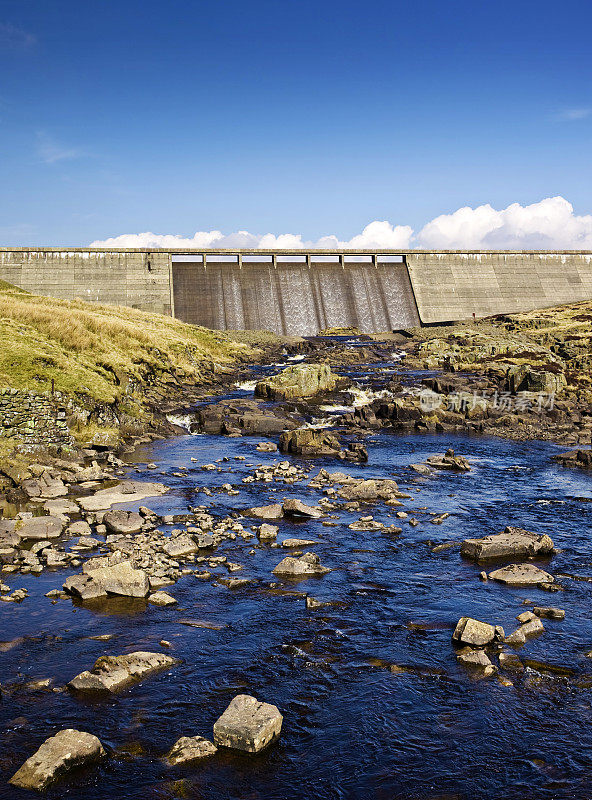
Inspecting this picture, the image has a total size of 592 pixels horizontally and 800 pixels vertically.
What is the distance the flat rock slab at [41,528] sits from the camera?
61.2 ft

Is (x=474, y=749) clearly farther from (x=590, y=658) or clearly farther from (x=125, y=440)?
(x=125, y=440)

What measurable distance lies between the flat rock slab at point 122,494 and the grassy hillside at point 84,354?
9041mm

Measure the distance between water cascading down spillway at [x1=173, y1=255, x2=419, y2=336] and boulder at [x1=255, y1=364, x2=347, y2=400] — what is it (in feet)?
119

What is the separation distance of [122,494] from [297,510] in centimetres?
612

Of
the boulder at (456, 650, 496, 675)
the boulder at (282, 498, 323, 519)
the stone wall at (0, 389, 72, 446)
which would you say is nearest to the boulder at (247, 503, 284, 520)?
the boulder at (282, 498, 323, 519)

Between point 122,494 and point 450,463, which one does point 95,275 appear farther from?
point 122,494

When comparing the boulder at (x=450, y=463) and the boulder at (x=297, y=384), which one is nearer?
the boulder at (x=450, y=463)

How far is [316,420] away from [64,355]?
14.0 m

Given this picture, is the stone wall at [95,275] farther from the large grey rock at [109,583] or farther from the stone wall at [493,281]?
the large grey rock at [109,583]

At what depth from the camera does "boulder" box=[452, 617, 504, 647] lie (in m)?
13.3

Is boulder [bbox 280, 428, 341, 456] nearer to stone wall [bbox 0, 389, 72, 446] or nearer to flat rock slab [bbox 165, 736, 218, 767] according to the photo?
stone wall [bbox 0, 389, 72, 446]

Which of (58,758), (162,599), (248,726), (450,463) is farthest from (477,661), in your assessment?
(450,463)

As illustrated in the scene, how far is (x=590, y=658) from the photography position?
12789 mm

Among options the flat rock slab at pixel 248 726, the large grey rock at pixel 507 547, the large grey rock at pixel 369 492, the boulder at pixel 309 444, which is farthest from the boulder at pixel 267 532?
the boulder at pixel 309 444
